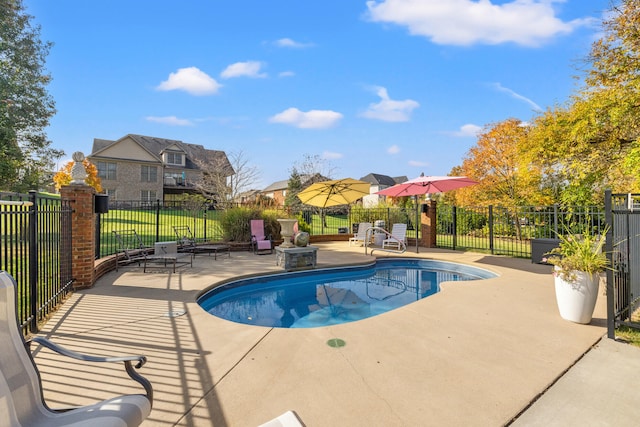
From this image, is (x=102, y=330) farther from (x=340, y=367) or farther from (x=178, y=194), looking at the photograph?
(x=178, y=194)

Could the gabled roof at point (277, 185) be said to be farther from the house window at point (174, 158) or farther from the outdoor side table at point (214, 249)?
the outdoor side table at point (214, 249)

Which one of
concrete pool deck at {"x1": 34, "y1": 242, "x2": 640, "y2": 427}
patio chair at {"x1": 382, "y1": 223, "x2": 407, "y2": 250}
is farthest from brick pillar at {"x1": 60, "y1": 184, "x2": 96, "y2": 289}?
patio chair at {"x1": 382, "y1": 223, "x2": 407, "y2": 250}

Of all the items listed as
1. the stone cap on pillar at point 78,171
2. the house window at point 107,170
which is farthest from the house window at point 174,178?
the stone cap on pillar at point 78,171

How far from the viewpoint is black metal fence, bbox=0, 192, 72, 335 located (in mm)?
3807

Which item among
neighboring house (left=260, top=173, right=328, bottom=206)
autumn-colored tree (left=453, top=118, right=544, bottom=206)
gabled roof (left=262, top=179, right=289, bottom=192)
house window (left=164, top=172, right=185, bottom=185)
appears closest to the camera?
autumn-colored tree (left=453, top=118, right=544, bottom=206)

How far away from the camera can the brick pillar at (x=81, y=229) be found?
5859mm

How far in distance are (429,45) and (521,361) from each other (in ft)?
35.3

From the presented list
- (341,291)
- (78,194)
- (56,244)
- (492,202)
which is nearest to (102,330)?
(56,244)

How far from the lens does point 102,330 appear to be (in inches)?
161

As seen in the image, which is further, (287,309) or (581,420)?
(287,309)

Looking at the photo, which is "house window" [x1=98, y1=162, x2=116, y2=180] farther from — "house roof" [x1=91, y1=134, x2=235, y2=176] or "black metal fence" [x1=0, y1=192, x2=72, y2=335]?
"black metal fence" [x1=0, y1=192, x2=72, y2=335]

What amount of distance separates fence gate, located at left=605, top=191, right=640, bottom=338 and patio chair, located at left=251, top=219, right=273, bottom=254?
30.3 ft

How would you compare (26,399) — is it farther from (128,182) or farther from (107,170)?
(107,170)

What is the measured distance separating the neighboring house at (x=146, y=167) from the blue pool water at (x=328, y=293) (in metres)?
21.5
